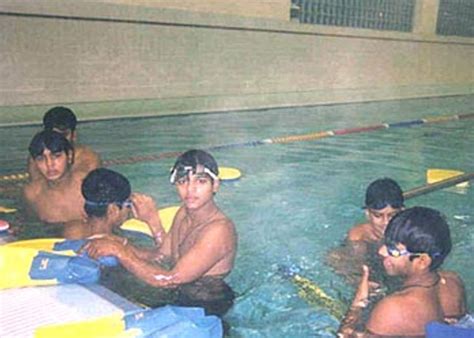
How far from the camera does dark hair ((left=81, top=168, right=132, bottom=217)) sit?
346cm

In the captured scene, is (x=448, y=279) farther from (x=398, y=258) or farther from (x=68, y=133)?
(x=68, y=133)

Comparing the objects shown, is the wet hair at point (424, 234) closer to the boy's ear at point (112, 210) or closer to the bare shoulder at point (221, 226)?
the bare shoulder at point (221, 226)

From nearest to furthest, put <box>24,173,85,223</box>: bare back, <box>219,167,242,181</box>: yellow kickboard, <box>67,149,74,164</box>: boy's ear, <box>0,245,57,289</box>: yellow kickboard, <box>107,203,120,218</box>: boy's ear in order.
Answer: <box>0,245,57,289</box>: yellow kickboard
<box>107,203,120,218</box>: boy's ear
<box>67,149,74,164</box>: boy's ear
<box>24,173,85,223</box>: bare back
<box>219,167,242,181</box>: yellow kickboard

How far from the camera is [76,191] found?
4164 millimetres

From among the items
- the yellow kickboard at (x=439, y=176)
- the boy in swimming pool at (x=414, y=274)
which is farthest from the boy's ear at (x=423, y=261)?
the yellow kickboard at (x=439, y=176)

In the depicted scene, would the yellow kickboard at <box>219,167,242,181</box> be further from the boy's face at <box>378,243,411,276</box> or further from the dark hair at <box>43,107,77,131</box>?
the boy's face at <box>378,243,411,276</box>

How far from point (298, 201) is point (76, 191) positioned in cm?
228

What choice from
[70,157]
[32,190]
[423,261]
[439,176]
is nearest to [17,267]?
[70,157]

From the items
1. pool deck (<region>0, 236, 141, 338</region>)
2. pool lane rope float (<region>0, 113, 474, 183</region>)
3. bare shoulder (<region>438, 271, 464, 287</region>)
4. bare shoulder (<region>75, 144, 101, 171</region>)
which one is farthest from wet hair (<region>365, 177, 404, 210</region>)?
pool lane rope float (<region>0, 113, 474, 183</region>)

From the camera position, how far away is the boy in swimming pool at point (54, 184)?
3865 millimetres

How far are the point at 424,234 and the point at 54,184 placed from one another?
8.83ft

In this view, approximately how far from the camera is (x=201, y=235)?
9.88 ft

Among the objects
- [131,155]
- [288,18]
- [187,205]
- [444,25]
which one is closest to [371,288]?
[187,205]

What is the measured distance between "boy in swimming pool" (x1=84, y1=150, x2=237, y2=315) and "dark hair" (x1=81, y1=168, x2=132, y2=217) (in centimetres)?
28
